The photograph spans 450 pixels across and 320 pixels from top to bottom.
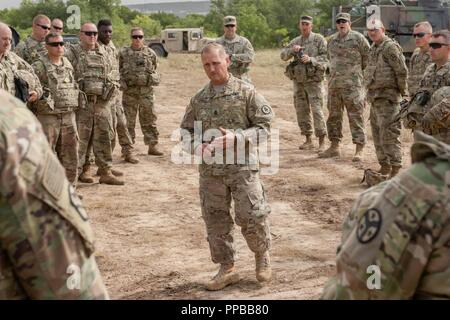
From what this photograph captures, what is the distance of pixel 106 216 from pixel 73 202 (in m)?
6.24

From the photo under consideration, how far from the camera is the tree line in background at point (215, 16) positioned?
37.9m

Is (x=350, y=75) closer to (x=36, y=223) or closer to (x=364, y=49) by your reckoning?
(x=364, y=49)

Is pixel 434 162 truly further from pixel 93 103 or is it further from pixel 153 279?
pixel 93 103

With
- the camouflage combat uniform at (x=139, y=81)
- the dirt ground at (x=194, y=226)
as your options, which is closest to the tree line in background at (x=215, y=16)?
the camouflage combat uniform at (x=139, y=81)

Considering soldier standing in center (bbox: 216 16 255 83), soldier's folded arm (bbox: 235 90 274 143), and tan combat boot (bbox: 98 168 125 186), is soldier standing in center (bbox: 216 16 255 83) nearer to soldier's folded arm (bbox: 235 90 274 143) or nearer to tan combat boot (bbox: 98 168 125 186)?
tan combat boot (bbox: 98 168 125 186)

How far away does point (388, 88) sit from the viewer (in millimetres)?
9078

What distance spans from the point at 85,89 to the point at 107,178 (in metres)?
1.25

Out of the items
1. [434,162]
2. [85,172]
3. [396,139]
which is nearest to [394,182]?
[434,162]

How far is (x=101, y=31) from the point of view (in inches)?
381

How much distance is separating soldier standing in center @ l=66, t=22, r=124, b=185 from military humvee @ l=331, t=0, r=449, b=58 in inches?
529

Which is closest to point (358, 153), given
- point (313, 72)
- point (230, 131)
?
point (313, 72)

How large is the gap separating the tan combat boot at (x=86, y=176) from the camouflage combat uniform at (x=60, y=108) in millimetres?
1261

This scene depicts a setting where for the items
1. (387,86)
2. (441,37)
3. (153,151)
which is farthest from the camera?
(153,151)
